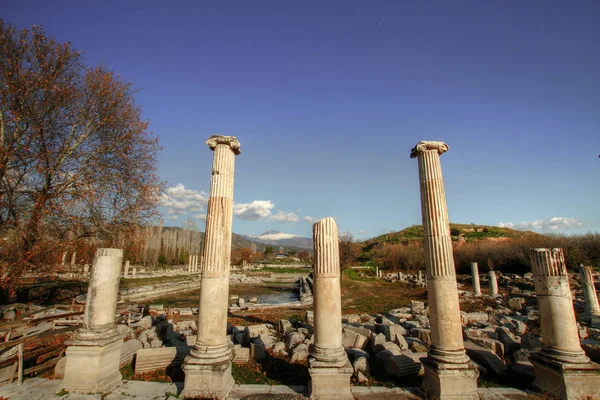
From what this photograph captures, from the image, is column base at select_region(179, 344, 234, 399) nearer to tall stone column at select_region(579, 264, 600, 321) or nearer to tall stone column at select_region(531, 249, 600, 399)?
tall stone column at select_region(531, 249, 600, 399)

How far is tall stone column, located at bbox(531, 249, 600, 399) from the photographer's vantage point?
18.5ft

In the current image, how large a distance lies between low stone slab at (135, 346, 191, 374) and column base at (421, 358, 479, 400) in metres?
6.02

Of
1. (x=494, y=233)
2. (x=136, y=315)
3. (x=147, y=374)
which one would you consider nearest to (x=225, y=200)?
(x=147, y=374)

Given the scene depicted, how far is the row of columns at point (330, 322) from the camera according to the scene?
5.74 metres

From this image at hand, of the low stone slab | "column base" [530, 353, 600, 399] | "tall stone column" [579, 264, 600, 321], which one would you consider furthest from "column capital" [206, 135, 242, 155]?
"tall stone column" [579, 264, 600, 321]

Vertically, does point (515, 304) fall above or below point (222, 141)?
below

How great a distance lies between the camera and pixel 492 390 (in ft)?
19.6

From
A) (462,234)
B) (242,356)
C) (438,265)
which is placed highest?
(462,234)

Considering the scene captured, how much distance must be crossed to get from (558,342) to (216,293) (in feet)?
24.4

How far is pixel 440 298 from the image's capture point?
6.36m

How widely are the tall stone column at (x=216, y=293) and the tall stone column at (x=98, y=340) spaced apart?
1.87 meters

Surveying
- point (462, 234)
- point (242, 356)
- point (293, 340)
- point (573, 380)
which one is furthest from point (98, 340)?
point (462, 234)

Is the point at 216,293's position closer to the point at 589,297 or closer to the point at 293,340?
the point at 293,340

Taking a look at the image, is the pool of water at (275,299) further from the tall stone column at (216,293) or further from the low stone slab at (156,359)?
the tall stone column at (216,293)
